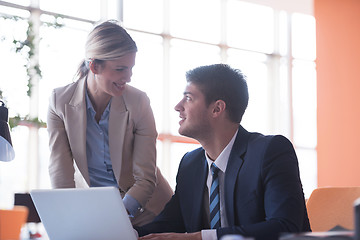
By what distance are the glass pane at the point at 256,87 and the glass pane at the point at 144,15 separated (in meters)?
1.45

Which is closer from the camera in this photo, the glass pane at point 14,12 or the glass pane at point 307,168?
the glass pane at point 14,12

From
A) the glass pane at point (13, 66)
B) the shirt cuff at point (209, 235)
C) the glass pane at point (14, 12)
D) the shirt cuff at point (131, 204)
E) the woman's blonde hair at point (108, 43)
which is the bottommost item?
the shirt cuff at point (209, 235)

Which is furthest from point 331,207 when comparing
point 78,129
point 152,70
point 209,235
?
point 152,70

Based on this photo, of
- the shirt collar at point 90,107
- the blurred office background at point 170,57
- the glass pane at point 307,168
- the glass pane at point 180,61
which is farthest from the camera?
the glass pane at point 307,168

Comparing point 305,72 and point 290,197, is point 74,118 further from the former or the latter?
point 305,72

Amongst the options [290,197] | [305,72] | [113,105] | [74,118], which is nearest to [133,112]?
[113,105]

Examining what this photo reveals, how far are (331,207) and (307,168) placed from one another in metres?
8.20

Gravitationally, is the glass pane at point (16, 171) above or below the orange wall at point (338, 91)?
below

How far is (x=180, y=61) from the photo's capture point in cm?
900

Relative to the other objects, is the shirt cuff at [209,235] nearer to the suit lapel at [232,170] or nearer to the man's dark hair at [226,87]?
the suit lapel at [232,170]

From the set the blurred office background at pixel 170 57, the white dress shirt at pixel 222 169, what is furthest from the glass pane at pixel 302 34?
the white dress shirt at pixel 222 169

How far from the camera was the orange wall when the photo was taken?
6.32 m

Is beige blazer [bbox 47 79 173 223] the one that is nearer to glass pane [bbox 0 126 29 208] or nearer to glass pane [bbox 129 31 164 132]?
glass pane [bbox 0 126 29 208]

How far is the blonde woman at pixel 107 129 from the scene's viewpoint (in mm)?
2535
